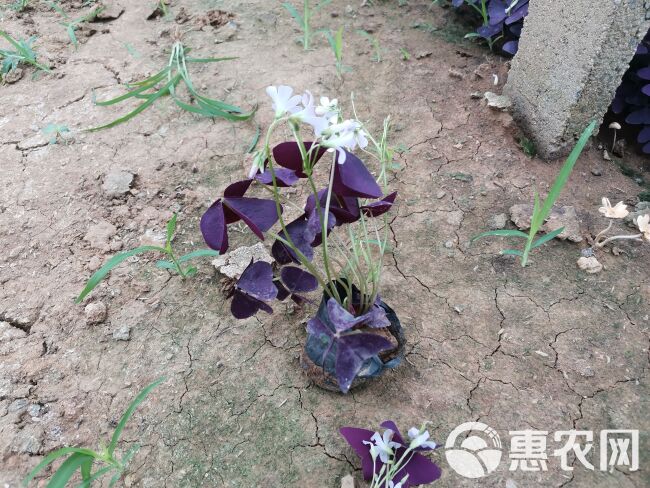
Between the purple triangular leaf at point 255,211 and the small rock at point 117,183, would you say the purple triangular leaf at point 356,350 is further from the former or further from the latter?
the small rock at point 117,183

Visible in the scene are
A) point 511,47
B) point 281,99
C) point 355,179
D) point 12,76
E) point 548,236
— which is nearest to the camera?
point 281,99

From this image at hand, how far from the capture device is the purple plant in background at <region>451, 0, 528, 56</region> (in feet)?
8.07

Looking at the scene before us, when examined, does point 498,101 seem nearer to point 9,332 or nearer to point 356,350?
point 356,350

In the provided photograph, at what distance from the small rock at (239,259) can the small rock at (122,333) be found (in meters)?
0.35

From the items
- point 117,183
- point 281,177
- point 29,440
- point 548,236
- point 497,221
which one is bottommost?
point 29,440

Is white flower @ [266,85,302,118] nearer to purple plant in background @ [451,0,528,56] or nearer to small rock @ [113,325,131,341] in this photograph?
small rock @ [113,325,131,341]

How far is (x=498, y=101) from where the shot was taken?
232 cm

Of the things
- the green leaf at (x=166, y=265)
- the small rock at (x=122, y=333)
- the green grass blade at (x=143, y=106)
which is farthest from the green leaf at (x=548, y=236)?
the green grass blade at (x=143, y=106)

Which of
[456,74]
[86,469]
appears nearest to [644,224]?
[456,74]

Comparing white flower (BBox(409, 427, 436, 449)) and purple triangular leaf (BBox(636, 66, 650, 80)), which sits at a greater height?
purple triangular leaf (BBox(636, 66, 650, 80))

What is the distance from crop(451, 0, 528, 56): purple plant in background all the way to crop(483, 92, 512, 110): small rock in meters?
0.28

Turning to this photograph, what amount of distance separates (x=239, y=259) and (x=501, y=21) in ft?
5.68

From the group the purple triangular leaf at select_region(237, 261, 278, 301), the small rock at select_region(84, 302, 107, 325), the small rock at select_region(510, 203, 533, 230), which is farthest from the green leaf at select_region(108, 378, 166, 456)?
the small rock at select_region(510, 203, 533, 230)

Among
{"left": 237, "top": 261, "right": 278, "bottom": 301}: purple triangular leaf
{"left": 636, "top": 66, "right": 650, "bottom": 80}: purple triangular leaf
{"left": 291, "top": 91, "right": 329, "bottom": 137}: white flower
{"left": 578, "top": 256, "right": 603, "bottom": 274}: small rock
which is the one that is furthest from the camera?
{"left": 636, "top": 66, "right": 650, "bottom": 80}: purple triangular leaf
